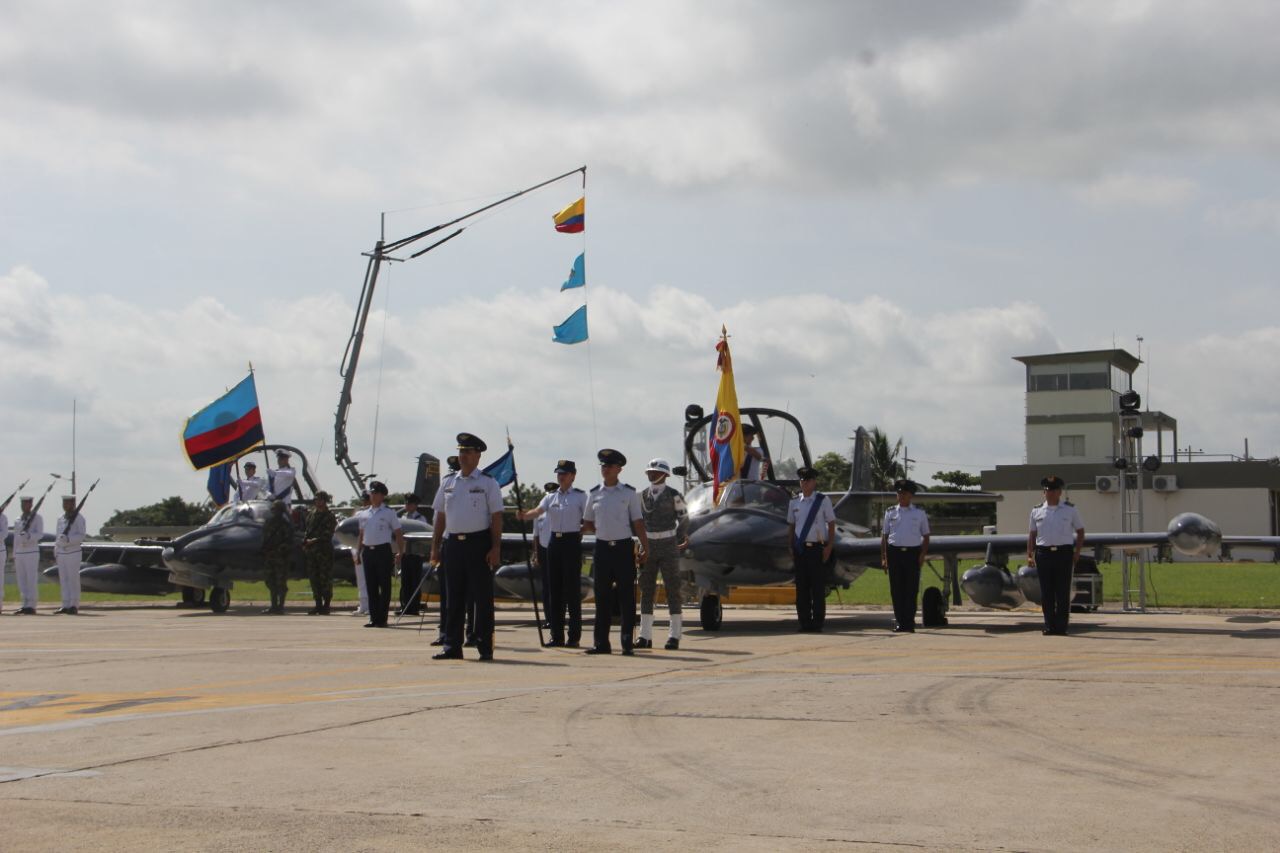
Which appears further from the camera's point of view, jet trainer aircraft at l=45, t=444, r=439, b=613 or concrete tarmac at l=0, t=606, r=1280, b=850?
jet trainer aircraft at l=45, t=444, r=439, b=613

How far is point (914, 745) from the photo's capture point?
20.7 feet

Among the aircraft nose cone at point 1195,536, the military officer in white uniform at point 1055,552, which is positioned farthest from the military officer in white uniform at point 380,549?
the aircraft nose cone at point 1195,536

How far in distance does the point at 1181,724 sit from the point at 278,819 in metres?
4.75

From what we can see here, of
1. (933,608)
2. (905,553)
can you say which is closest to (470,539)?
(905,553)

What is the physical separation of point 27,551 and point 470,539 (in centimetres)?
1497

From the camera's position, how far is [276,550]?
21906mm

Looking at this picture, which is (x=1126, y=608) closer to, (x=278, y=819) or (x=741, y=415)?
(x=741, y=415)

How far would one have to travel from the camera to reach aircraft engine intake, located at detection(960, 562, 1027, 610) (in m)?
18.8

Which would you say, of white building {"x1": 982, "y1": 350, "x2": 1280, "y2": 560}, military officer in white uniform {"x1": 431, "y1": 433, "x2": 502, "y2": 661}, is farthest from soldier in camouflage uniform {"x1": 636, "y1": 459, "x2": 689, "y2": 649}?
white building {"x1": 982, "y1": 350, "x2": 1280, "y2": 560}

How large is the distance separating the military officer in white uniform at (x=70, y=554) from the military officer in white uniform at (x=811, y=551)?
43.0 feet

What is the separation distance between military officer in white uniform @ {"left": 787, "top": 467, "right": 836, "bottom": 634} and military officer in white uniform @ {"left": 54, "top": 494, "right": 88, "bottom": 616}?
Result: 1312 cm

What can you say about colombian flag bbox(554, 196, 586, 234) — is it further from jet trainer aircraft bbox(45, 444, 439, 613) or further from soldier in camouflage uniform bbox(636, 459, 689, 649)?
soldier in camouflage uniform bbox(636, 459, 689, 649)

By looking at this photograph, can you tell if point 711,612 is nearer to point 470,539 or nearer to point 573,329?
point 470,539

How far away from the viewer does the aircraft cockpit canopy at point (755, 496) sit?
672 inches
